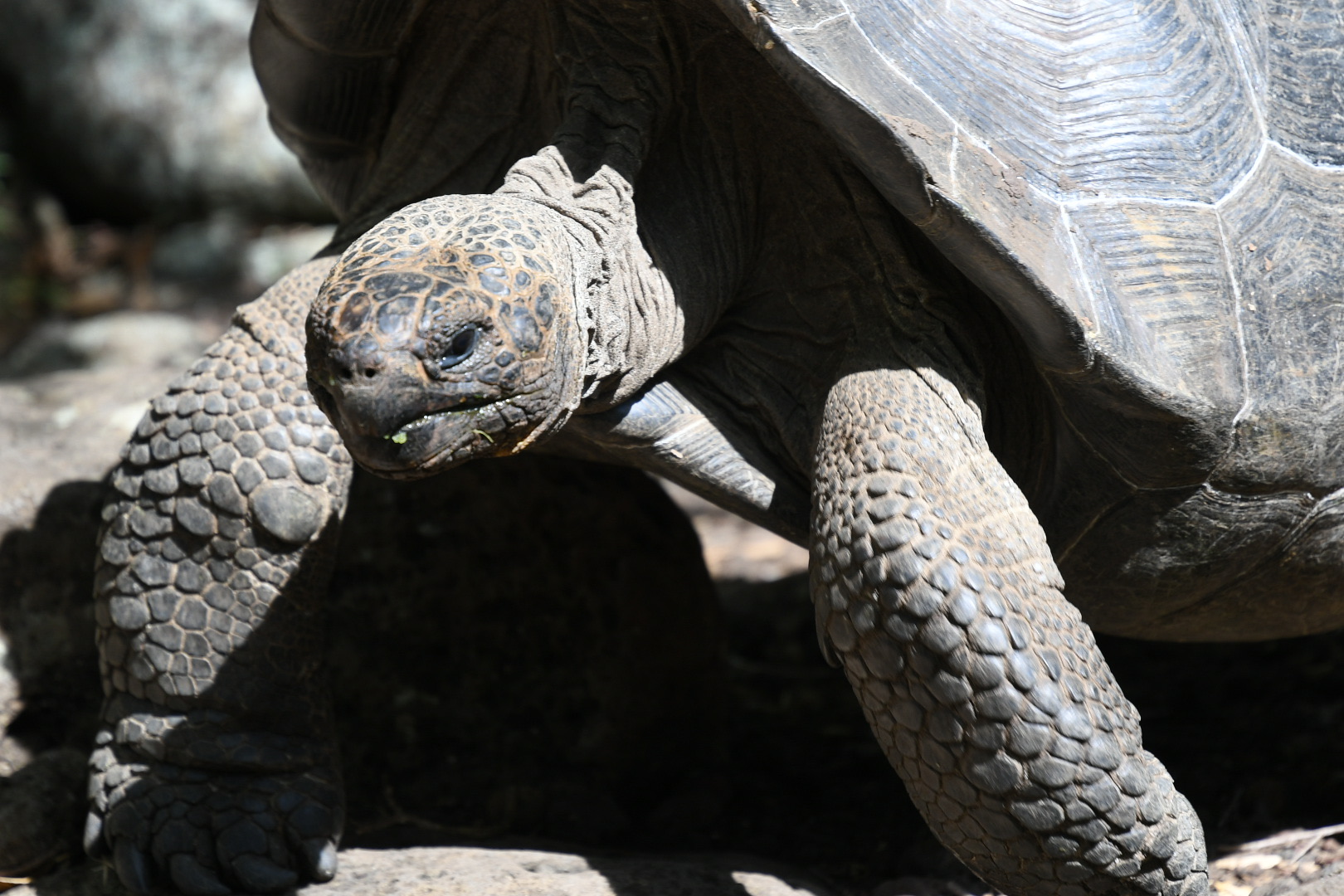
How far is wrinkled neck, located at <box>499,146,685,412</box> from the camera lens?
213 centimetres

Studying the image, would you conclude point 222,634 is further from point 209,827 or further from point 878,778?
point 878,778

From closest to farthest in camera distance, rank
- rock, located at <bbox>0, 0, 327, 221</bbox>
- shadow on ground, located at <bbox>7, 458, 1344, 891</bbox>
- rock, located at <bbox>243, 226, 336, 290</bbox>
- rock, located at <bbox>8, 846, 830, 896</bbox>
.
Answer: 1. rock, located at <bbox>8, 846, 830, 896</bbox>
2. shadow on ground, located at <bbox>7, 458, 1344, 891</bbox>
3. rock, located at <bbox>243, 226, 336, 290</bbox>
4. rock, located at <bbox>0, 0, 327, 221</bbox>

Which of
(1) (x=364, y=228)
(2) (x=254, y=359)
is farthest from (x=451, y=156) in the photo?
(2) (x=254, y=359)

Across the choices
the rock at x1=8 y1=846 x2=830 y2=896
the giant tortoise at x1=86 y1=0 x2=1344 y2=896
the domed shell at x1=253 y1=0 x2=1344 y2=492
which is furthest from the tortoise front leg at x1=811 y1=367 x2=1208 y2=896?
the rock at x1=8 y1=846 x2=830 y2=896

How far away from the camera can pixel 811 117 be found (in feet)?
7.40

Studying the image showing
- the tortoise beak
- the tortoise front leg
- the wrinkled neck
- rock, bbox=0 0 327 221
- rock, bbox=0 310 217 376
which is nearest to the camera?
the tortoise beak

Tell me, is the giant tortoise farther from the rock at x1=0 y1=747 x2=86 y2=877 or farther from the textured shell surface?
the rock at x1=0 y1=747 x2=86 y2=877

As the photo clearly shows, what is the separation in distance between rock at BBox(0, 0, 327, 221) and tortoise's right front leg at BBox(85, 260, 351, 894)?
536 cm

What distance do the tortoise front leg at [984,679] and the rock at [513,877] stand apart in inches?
21.9

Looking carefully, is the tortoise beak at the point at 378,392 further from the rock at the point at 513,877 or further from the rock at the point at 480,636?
the rock at the point at 480,636

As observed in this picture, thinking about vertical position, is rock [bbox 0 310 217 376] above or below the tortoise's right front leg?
above

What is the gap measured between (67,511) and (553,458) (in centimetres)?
126

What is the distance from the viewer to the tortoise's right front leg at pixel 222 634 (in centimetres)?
242

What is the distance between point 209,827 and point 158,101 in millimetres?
6219
